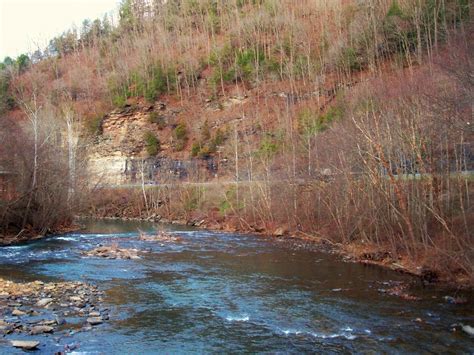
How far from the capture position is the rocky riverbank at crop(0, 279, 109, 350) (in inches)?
384

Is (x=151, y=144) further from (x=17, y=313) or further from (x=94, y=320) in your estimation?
(x=94, y=320)

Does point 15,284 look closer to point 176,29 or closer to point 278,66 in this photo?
point 278,66

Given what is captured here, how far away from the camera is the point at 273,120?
170 feet

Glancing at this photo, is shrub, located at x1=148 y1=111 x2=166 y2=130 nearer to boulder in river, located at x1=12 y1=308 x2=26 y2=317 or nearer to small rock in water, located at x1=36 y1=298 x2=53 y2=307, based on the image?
small rock in water, located at x1=36 y1=298 x2=53 y2=307

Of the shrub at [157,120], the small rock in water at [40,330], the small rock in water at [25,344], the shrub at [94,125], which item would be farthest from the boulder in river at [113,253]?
the shrub at [94,125]

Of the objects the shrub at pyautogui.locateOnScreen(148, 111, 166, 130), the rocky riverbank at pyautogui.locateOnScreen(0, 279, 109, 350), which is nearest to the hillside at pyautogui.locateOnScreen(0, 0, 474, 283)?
the shrub at pyautogui.locateOnScreen(148, 111, 166, 130)

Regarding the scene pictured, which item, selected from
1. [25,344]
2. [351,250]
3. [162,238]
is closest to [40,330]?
[25,344]

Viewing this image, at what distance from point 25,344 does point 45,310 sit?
267cm

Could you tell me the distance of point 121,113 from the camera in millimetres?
63062

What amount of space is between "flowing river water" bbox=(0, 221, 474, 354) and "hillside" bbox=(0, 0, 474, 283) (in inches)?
109

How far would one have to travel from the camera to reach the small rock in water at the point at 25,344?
349 inches

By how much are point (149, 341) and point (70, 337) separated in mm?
1695

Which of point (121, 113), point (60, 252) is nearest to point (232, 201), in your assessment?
point (60, 252)

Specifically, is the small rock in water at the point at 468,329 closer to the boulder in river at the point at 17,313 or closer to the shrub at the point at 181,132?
the boulder in river at the point at 17,313
